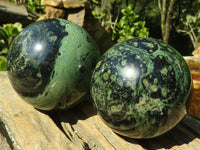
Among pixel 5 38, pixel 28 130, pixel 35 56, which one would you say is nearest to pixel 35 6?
pixel 5 38

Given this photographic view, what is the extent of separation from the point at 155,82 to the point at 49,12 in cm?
371

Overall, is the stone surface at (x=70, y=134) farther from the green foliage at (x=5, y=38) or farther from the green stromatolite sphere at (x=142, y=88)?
the green foliage at (x=5, y=38)

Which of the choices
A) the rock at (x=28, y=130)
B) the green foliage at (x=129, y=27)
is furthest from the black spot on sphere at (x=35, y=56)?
the green foliage at (x=129, y=27)

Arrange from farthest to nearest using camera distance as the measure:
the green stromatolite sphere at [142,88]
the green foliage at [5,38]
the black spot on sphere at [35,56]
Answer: the green foliage at [5,38]
the black spot on sphere at [35,56]
the green stromatolite sphere at [142,88]

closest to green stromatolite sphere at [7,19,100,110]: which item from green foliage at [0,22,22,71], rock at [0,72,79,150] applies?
rock at [0,72,79,150]

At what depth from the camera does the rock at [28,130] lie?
5.93 feet

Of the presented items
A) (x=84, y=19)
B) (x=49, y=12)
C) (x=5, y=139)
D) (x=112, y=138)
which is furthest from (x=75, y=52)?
(x=49, y=12)

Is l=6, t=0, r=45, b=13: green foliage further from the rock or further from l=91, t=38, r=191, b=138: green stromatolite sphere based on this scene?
l=91, t=38, r=191, b=138: green stromatolite sphere

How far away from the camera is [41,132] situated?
1953 mm

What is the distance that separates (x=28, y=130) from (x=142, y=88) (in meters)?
1.22

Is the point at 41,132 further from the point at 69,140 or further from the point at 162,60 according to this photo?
the point at 162,60

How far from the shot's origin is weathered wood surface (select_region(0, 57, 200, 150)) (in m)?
1.84

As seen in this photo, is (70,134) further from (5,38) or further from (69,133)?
(5,38)

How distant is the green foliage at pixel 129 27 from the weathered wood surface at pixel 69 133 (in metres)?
4.87
